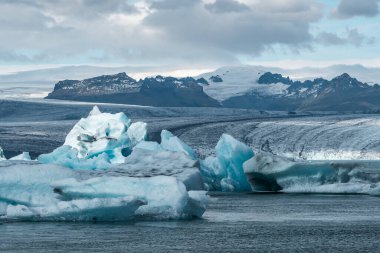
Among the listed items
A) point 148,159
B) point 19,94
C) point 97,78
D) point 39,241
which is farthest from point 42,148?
point 97,78

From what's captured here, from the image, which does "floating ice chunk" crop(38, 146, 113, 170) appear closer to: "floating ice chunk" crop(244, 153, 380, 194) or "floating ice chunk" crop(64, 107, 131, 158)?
"floating ice chunk" crop(64, 107, 131, 158)

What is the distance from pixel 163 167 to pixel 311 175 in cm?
848

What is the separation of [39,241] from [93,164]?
14.9 m

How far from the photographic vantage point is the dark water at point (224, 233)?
552 inches

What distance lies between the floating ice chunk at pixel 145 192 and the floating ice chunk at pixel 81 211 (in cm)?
25

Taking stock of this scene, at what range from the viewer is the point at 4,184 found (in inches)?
689

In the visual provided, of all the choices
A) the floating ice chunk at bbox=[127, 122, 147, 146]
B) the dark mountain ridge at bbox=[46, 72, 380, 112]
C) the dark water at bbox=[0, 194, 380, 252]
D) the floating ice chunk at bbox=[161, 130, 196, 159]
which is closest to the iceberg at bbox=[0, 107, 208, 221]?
the dark water at bbox=[0, 194, 380, 252]

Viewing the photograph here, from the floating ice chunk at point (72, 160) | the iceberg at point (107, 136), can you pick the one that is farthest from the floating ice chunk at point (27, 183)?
the iceberg at point (107, 136)

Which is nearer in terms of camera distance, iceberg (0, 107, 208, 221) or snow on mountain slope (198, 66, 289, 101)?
iceberg (0, 107, 208, 221)

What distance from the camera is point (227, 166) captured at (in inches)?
1173

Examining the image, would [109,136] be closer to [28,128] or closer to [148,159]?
[148,159]

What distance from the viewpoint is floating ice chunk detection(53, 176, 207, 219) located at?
55.5 feet

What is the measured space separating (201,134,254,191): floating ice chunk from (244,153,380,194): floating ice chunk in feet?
3.95

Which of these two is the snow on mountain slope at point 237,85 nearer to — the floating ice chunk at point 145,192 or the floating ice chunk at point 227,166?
the floating ice chunk at point 227,166
